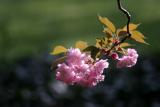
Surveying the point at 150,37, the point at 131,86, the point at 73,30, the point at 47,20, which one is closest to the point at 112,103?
the point at 131,86

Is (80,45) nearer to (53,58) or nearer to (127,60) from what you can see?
(127,60)

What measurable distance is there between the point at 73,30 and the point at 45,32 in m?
0.39

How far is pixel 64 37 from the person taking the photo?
338 inches

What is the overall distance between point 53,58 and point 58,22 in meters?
1.89

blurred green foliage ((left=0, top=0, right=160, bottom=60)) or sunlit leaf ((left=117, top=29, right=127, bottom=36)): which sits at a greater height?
blurred green foliage ((left=0, top=0, right=160, bottom=60))

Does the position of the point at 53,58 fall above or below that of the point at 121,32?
above

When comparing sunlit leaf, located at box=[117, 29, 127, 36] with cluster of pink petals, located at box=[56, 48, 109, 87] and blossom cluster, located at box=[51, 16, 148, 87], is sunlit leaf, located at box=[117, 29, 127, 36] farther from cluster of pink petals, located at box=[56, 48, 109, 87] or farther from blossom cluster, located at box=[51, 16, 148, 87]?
cluster of pink petals, located at box=[56, 48, 109, 87]

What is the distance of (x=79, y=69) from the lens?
2.94 m

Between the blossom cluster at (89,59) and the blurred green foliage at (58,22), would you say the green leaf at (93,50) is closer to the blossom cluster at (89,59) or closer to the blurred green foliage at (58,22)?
the blossom cluster at (89,59)

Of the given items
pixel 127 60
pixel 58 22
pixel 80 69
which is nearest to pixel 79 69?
pixel 80 69

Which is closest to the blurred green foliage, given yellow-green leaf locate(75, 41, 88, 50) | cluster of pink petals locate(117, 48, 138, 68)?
cluster of pink petals locate(117, 48, 138, 68)

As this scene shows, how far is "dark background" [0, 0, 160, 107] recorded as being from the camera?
6516mm

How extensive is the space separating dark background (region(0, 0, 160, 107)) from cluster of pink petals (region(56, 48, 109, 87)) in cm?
336

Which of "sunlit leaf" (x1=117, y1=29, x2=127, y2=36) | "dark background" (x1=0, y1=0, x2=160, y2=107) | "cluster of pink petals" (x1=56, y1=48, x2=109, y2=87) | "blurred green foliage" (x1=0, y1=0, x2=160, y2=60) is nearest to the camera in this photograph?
"cluster of pink petals" (x1=56, y1=48, x2=109, y2=87)
